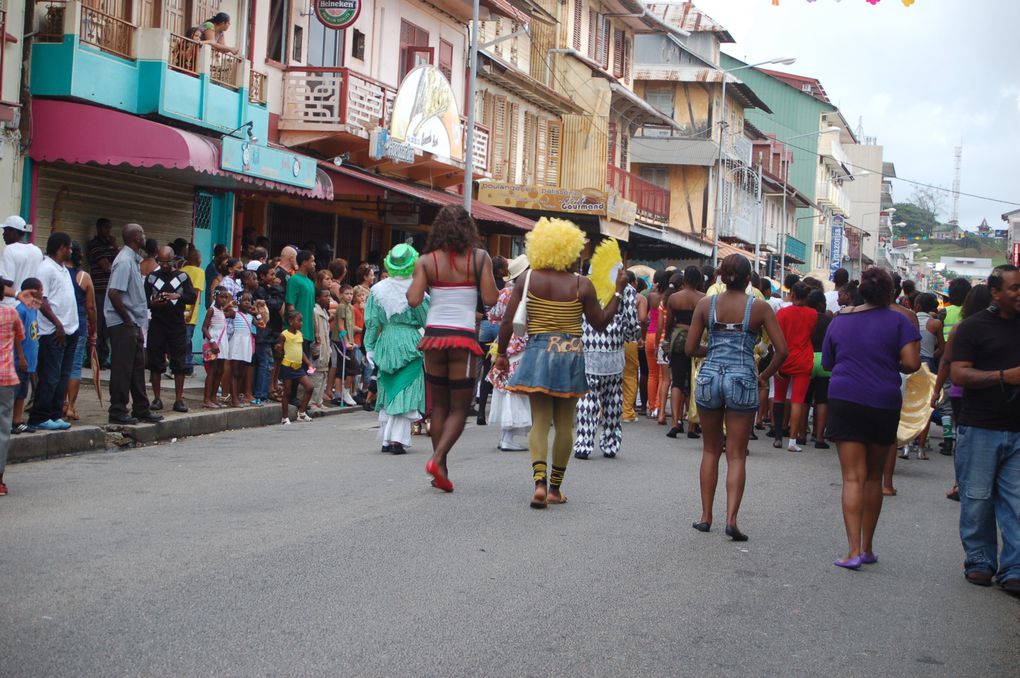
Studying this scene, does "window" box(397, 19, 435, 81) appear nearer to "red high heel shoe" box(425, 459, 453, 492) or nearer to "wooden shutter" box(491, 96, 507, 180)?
"wooden shutter" box(491, 96, 507, 180)

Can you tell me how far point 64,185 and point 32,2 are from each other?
105 inches

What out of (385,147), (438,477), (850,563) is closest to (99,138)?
(385,147)

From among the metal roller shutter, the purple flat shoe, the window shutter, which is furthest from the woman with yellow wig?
the window shutter

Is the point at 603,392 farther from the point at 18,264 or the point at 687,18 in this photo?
the point at 687,18

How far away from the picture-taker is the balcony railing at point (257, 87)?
861 inches

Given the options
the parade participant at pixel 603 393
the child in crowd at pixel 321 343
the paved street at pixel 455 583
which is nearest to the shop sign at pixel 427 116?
the child in crowd at pixel 321 343

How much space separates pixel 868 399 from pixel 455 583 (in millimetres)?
2717

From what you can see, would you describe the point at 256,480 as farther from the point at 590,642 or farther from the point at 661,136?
the point at 661,136

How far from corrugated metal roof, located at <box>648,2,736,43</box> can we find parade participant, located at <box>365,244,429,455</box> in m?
46.7

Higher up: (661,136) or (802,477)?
(661,136)

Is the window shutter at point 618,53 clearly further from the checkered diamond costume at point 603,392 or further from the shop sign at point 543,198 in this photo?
the checkered diamond costume at point 603,392

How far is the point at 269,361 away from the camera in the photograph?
15977 mm

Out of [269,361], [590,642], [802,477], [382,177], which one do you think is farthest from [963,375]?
[382,177]

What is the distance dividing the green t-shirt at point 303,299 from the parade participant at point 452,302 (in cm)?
601
